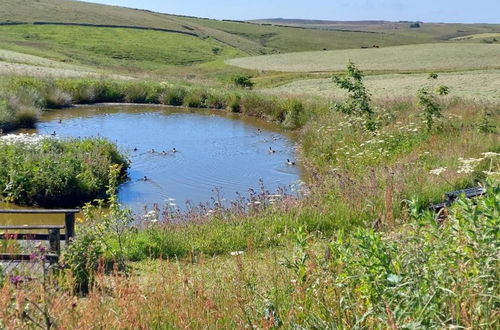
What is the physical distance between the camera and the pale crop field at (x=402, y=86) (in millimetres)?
35688

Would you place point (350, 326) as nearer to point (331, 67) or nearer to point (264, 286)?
point (264, 286)

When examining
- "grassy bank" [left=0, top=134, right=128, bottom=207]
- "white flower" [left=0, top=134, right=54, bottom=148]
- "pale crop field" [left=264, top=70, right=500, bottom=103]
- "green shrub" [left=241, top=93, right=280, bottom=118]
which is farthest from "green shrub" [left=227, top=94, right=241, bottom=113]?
"grassy bank" [left=0, top=134, right=128, bottom=207]

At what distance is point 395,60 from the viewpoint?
2766 inches

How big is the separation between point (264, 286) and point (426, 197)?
590 cm

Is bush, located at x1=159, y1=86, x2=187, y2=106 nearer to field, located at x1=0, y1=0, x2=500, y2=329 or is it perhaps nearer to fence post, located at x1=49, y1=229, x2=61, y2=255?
field, located at x1=0, y1=0, x2=500, y2=329

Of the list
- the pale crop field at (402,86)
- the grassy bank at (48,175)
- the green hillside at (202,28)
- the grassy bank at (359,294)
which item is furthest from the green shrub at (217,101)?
the green hillside at (202,28)

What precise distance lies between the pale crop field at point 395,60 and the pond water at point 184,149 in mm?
32391

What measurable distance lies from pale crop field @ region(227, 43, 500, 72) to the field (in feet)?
49.1

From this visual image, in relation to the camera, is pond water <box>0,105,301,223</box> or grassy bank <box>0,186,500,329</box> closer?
grassy bank <box>0,186,500,329</box>

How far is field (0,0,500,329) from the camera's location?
366 cm

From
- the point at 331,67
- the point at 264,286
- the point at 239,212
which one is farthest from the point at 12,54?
the point at 264,286

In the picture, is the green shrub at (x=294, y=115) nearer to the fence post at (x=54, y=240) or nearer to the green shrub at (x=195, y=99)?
the green shrub at (x=195, y=99)

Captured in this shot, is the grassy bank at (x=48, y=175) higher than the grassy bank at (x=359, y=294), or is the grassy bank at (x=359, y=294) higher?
the grassy bank at (x=359, y=294)

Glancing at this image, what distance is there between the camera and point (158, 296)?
14.8ft
